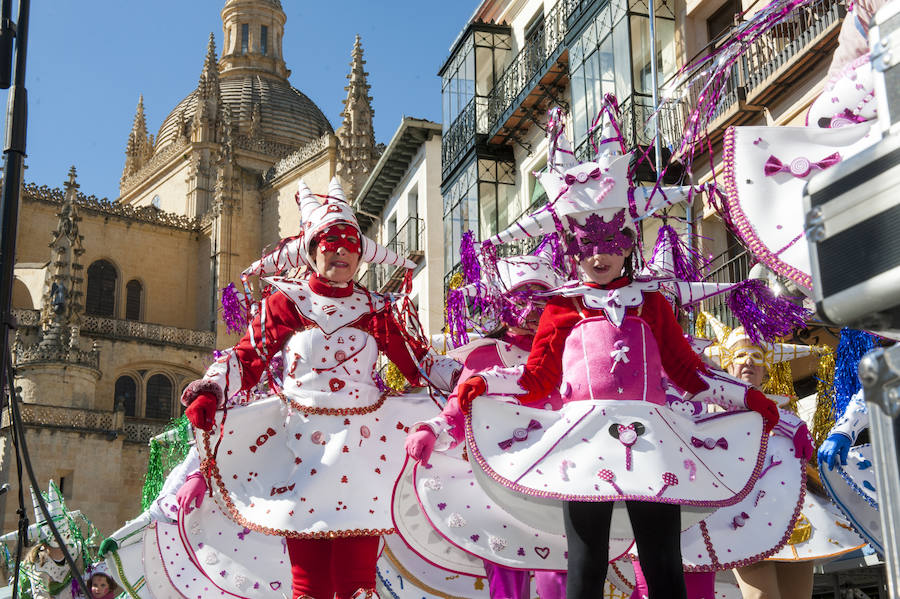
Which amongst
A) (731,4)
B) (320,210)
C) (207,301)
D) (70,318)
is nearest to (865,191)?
(320,210)

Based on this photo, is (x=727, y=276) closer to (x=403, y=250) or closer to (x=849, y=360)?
(x=849, y=360)

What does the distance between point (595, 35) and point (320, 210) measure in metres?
11.8

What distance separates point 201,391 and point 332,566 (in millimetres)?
988

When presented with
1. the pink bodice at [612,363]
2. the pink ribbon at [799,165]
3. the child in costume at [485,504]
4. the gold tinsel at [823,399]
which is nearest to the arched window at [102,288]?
the gold tinsel at [823,399]

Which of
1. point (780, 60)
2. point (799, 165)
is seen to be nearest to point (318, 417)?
point (799, 165)

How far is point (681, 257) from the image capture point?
206 inches

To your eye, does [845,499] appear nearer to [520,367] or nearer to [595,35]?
[520,367]

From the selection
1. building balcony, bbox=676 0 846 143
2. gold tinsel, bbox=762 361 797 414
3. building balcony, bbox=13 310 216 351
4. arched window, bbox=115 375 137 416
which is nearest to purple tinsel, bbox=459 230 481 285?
gold tinsel, bbox=762 361 797 414

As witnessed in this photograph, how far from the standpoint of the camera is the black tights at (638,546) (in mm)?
3617

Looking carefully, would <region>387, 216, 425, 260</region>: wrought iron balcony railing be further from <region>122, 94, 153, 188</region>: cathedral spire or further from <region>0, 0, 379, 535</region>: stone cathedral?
<region>122, 94, 153, 188</region>: cathedral spire

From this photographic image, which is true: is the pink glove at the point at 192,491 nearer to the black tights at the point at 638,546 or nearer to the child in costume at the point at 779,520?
the black tights at the point at 638,546

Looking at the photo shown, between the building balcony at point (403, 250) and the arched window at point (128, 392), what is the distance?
12.4m

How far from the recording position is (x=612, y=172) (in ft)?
14.1

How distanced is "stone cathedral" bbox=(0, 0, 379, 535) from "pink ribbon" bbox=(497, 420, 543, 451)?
24600mm
